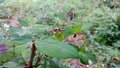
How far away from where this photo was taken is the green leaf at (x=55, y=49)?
41cm

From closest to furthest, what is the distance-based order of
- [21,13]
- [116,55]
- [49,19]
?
→ [116,55]
[49,19]
[21,13]

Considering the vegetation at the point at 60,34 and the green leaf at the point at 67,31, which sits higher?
the green leaf at the point at 67,31

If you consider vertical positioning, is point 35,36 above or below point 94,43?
above

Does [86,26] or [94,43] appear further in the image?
[94,43]

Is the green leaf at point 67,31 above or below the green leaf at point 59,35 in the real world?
above

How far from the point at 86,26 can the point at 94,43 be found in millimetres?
2185

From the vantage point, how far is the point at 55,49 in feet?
1.38

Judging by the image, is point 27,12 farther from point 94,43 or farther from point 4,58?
point 4,58

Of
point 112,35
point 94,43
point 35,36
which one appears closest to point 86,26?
point 35,36

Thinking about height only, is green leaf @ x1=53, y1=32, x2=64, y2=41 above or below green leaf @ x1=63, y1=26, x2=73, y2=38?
below

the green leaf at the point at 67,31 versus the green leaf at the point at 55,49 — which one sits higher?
the green leaf at the point at 67,31

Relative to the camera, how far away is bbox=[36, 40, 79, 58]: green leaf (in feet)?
1.36

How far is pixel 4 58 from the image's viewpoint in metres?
0.45

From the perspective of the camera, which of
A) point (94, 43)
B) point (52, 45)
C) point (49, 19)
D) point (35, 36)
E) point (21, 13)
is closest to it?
point (52, 45)
